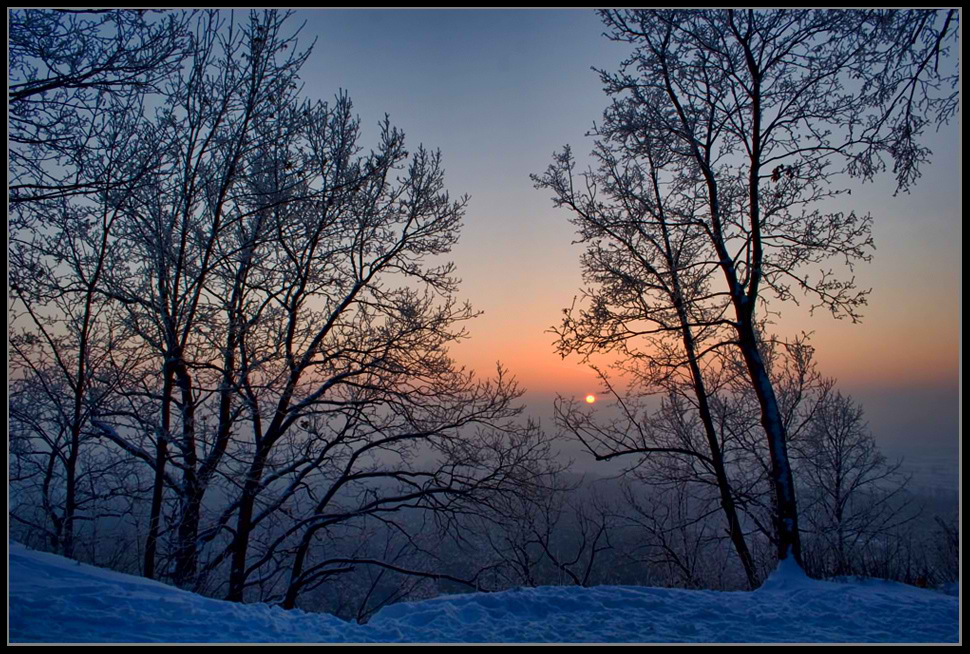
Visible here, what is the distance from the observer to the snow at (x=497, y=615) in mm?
3188

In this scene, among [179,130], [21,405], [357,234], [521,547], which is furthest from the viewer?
[521,547]

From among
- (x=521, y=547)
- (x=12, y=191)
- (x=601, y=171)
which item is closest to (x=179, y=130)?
A: (x=12, y=191)

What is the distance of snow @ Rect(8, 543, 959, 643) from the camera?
10.5 feet

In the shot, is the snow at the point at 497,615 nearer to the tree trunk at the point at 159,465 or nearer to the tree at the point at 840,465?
the tree trunk at the point at 159,465

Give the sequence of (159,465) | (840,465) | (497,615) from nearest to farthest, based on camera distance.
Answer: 1. (497,615)
2. (159,465)
3. (840,465)

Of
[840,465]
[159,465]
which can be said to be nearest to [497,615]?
[159,465]

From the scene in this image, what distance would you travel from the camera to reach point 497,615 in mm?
4113

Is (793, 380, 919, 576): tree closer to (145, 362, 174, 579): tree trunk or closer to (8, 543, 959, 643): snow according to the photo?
(8, 543, 959, 643): snow

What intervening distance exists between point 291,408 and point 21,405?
4645 millimetres

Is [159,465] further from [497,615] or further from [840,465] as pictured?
[840,465]

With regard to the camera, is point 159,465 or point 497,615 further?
point 159,465

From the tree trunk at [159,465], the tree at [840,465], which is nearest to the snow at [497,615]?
the tree trunk at [159,465]
